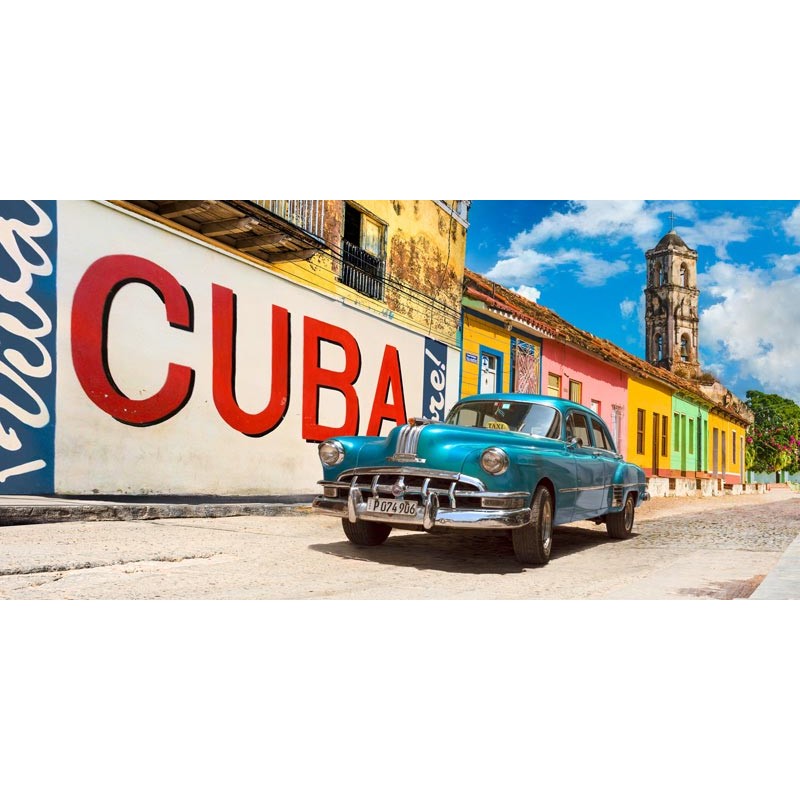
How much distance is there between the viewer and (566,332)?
310 inches

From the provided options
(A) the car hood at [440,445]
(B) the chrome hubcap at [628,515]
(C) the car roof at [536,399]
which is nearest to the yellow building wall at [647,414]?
(B) the chrome hubcap at [628,515]

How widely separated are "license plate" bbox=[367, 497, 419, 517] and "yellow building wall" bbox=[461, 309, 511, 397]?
16.9 feet

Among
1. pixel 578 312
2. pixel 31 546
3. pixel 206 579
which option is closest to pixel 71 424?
pixel 31 546

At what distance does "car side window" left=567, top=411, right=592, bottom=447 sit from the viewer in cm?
573

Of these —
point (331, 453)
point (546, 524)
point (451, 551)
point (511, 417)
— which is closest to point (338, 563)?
point (331, 453)

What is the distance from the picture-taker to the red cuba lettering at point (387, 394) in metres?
9.07

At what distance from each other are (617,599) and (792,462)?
600cm

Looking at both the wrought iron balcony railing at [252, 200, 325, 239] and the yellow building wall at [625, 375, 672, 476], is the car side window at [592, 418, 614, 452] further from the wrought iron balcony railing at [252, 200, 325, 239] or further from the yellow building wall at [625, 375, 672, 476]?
the wrought iron balcony railing at [252, 200, 325, 239]

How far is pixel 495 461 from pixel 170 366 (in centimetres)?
375

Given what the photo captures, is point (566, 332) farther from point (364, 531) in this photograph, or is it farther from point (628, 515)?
point (364, 531)

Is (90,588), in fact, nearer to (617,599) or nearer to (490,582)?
(490,582)

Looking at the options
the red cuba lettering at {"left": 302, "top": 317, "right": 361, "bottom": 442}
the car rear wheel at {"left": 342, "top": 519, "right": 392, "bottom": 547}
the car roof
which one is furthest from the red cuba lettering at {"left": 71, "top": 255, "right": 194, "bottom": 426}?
the car roof
